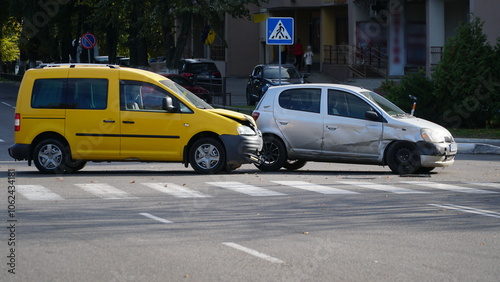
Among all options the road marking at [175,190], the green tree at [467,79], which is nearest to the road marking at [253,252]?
the road marking at [175,190]

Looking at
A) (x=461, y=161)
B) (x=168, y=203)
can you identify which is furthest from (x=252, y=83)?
(x=168, y=203)

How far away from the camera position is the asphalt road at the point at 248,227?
26.0 feet

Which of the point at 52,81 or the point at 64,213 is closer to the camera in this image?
the point at 64,213

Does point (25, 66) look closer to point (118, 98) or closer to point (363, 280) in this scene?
point (118, 98)

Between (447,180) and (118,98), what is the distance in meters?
6.03

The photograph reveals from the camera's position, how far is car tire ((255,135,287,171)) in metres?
16.9

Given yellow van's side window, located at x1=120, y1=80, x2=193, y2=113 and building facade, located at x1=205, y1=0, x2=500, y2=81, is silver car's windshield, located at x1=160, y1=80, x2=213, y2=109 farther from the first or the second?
building facade, located at x1=205, y1=0, x2=500, y2=81

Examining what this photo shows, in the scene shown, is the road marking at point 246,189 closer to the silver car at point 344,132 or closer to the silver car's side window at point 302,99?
the silver car at point 344,132

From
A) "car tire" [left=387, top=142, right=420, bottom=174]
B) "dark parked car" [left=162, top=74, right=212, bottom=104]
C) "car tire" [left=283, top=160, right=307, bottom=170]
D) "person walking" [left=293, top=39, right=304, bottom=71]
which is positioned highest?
"person walking" [left=293, top=39, right=304, bottom=71]

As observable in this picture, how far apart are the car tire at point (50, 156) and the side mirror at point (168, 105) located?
1.94 meters

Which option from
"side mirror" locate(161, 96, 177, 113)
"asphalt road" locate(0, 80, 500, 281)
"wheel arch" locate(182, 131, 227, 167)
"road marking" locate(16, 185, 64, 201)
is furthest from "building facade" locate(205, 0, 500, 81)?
"road marking" locate(16, 185, 64, 201)

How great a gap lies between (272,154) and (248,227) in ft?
22.4

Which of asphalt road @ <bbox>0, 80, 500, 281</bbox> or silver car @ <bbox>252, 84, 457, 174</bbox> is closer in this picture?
asphalt road @ <bbox>0, 80, 500, 281</bbox>

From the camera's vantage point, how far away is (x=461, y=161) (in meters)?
20.0
